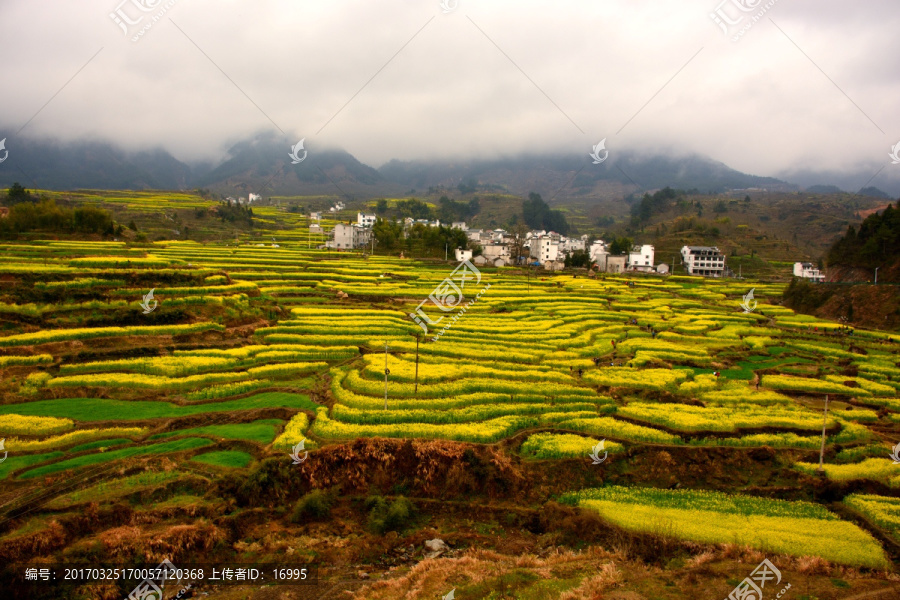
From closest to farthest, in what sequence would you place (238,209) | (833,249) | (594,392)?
(594,392) → (833,249) → (238,209)

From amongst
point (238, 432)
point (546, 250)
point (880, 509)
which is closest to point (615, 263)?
point (546, 250)

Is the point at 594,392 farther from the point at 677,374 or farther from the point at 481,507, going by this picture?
the point at 481,507

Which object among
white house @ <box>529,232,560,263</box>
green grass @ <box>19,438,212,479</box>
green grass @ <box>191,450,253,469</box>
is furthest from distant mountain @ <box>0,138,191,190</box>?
green grass @ <box>191,450,253,469</box>

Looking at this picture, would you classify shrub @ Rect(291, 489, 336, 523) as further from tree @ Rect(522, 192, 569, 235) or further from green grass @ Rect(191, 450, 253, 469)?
tree @ Rect(522, 192, 569, 235)

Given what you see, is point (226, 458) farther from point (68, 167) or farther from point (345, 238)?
point (68, 167)

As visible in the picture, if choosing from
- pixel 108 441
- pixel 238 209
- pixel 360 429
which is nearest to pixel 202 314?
pixel 108 441

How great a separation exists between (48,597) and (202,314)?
24.2 metres

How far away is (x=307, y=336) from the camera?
3269cm

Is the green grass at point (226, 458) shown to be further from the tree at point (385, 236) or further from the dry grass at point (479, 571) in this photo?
the tree at point (385, 236)

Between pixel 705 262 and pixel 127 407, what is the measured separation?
91.8 m
